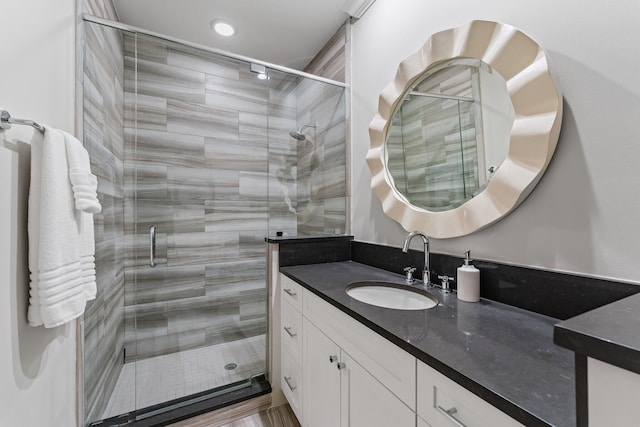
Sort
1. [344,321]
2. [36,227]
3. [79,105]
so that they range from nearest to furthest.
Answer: [36,227] → [344,321] → [79,105]

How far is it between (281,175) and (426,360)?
1901 millimetres

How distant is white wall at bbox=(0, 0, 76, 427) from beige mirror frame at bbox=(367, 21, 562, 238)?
4.99 feet

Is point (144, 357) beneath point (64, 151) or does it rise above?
beneath

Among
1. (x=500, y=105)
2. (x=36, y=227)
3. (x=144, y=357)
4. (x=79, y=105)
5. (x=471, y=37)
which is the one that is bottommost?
(x=144, y=357)

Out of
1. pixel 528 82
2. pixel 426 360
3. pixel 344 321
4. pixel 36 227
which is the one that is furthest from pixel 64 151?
pixel 528 82

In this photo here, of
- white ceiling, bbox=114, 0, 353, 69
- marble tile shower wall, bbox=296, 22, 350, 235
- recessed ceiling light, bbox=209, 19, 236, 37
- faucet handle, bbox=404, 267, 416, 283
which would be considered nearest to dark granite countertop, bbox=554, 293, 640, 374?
faucet handle, bbox=404, 267, 416, 283

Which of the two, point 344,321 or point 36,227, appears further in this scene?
point 344,321

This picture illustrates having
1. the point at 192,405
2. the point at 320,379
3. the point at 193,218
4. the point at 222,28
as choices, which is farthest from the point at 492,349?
the point at 222,28

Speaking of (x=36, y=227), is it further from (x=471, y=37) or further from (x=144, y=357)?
(x=471, y=37)

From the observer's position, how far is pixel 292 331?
1457 millimetres

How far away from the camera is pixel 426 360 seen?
639 millimetres

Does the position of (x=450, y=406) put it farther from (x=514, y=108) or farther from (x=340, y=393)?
(x=514, y=108)

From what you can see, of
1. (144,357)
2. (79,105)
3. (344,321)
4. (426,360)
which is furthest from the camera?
(144,357)

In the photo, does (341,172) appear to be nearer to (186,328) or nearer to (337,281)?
(337,281)
